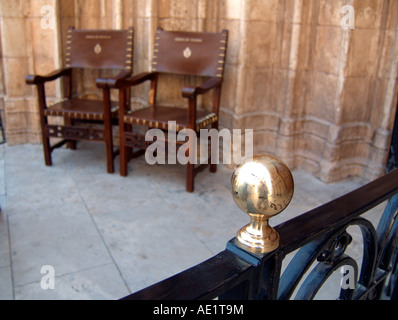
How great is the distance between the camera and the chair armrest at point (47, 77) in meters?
2.99

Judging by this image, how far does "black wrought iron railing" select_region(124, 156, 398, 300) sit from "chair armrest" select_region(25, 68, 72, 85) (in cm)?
259

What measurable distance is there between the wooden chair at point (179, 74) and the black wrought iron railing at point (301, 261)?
5.57ft

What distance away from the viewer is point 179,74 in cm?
344

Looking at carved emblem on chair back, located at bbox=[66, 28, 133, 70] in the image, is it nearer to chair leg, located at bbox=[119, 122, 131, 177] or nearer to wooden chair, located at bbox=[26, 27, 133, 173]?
wooden chair, located at bbox=[26, 27, 133, 173]

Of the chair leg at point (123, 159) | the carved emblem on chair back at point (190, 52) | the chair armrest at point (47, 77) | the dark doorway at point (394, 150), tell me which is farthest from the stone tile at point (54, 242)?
the dark doorway at point (394, 150)

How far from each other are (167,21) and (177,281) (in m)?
3.00

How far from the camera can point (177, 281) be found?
65cm

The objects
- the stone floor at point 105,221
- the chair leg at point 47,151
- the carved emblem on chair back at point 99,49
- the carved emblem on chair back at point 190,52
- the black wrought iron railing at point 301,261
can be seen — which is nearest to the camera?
the black wrought iron railing at point 301,261

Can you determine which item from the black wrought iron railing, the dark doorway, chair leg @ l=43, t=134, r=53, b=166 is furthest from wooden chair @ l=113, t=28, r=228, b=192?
the black wrought iron railing

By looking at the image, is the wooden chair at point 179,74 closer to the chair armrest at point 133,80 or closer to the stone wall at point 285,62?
the chair armrest at point 133,80

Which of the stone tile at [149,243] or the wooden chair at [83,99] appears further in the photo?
the wooden chair at [83,99]

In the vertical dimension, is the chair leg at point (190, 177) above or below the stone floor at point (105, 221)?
above

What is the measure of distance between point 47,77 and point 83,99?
36 cm

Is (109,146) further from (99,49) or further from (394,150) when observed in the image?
(394,150)
